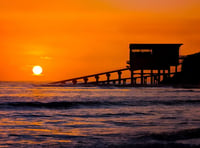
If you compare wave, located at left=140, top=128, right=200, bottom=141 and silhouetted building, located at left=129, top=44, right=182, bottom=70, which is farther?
silhouetted building, located at left=129, top=44, right=182, bottom=70

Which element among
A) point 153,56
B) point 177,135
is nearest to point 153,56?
point 153,56

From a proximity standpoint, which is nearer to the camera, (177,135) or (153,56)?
(177,135)

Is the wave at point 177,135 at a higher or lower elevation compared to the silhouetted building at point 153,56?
lower

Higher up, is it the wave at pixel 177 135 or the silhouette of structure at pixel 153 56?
the silhouette of structure at pixel 153 56

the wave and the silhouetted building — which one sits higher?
the silhouetted building

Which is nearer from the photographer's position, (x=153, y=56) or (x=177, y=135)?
(x=177, y=135)

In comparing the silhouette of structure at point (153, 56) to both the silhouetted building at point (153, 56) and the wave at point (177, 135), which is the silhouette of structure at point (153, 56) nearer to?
the silhouetted building at point (153, 56)

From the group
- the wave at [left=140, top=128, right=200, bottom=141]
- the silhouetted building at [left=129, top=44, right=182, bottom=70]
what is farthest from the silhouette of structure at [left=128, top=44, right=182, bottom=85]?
the wave at [left=140, top=128, right=200, bottom=141]

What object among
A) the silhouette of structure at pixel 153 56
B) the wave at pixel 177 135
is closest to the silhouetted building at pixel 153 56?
the silhouette of structure at pixel 153 56

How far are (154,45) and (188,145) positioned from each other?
198ft

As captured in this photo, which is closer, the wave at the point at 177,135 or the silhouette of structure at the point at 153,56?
the wave at the point at 177,135

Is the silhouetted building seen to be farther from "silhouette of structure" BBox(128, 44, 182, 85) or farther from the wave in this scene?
the wave

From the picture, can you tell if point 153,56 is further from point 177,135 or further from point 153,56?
point 177,135

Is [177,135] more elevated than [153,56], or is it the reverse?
[153,56]
